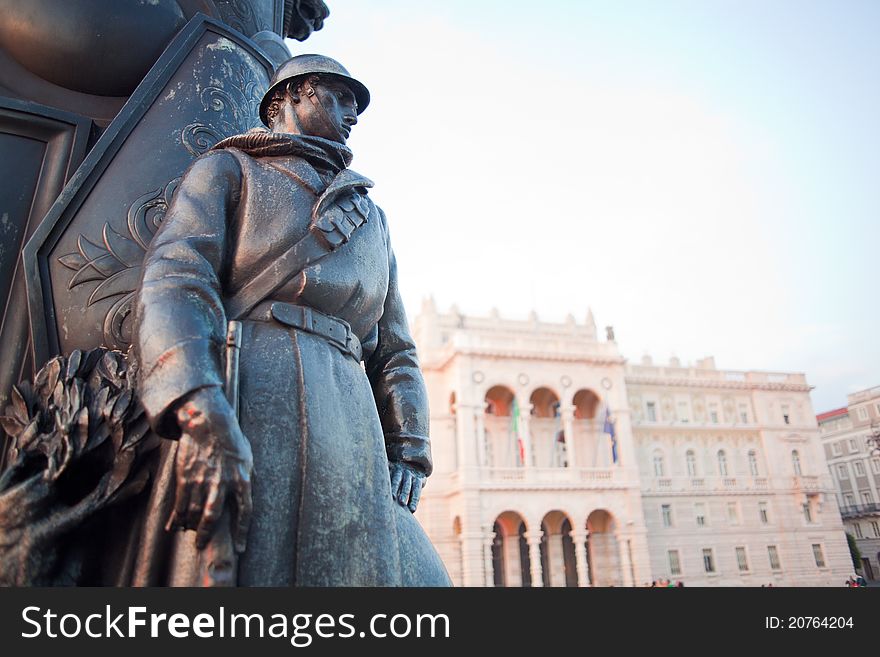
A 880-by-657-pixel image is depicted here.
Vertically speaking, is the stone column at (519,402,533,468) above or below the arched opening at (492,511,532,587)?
above

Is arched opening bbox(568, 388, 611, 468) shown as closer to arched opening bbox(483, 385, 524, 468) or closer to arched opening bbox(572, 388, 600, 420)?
arched opening bbox(572, 388, 600, 420)

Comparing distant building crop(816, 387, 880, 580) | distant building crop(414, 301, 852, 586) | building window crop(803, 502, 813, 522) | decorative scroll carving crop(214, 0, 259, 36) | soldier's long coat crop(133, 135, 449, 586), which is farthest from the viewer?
distant building crop(816, 387, 880, 580)

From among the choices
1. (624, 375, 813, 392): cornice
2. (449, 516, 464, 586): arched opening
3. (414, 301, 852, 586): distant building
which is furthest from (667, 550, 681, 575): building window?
(449, 516, 464, 586): arched opening

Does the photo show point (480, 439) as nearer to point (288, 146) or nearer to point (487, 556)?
point (487, 556)

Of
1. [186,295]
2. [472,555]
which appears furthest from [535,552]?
[186,295]

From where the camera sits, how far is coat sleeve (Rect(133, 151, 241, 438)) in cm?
127

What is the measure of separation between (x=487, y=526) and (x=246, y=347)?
25335 millimetres

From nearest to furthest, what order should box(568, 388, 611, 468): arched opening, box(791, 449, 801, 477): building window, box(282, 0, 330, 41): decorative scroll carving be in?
1. box(282, 0, 330, 41): decorative scroll carving
2. box(568, 388, 611, 468): arched opening
3. box(791, 449, 801, 477): building window

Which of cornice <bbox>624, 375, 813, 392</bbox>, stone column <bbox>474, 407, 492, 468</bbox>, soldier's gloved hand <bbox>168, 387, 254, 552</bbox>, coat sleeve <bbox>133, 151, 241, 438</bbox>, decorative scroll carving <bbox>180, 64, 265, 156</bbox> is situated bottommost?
soldier's gloved hand <bbox>168, 387, 254, 552</bbox>

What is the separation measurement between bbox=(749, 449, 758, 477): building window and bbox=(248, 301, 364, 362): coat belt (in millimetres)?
36385

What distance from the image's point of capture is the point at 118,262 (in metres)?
1.83

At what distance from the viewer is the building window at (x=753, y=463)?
3353 centimetres

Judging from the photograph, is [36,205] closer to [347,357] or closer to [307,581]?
[347,357]

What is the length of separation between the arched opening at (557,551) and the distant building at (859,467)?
72.2ft
